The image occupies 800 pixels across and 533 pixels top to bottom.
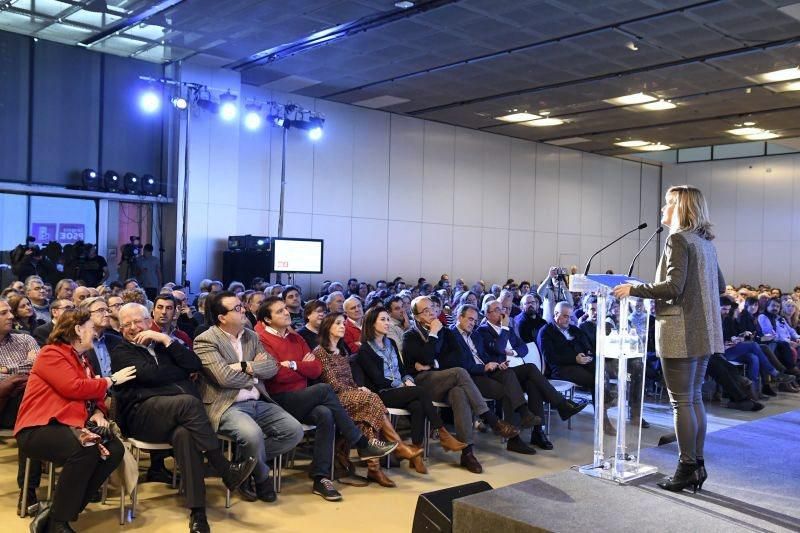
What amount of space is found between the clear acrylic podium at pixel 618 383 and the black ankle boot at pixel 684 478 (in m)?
0.21

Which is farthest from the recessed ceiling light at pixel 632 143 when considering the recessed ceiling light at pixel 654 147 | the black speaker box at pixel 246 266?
the black speaker box at pixel 246 266

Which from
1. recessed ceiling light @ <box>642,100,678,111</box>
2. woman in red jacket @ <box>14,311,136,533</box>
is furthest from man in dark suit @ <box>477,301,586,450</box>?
recessed ceiling light @ <box>642,100,678,111</box>

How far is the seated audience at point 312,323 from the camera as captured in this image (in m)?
5.35

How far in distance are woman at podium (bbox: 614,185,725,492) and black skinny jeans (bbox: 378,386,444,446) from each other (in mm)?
1935

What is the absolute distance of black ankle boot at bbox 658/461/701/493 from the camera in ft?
11.1

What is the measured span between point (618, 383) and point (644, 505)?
2.10 feet

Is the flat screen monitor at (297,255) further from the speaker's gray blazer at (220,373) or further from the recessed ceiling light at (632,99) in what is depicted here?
the speaker's gray blazer at (220,373)

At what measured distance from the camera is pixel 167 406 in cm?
390

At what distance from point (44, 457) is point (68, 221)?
8.42m

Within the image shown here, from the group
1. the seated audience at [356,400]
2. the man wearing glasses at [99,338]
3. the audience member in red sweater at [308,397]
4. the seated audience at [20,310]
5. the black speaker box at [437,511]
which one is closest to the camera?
the black speaker box at [437,511]

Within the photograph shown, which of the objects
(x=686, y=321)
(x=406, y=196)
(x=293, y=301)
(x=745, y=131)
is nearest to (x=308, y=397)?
(x=686, y=321)

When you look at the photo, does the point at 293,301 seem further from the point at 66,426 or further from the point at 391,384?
the point at 66,426

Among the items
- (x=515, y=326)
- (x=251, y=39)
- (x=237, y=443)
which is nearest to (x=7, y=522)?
(x=237, y=443)

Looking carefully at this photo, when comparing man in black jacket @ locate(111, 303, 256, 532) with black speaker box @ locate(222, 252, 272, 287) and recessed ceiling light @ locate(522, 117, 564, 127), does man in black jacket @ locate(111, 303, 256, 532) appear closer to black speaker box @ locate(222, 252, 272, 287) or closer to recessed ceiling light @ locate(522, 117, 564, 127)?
black speaker box @ locate(222, 252, 272, 287)
